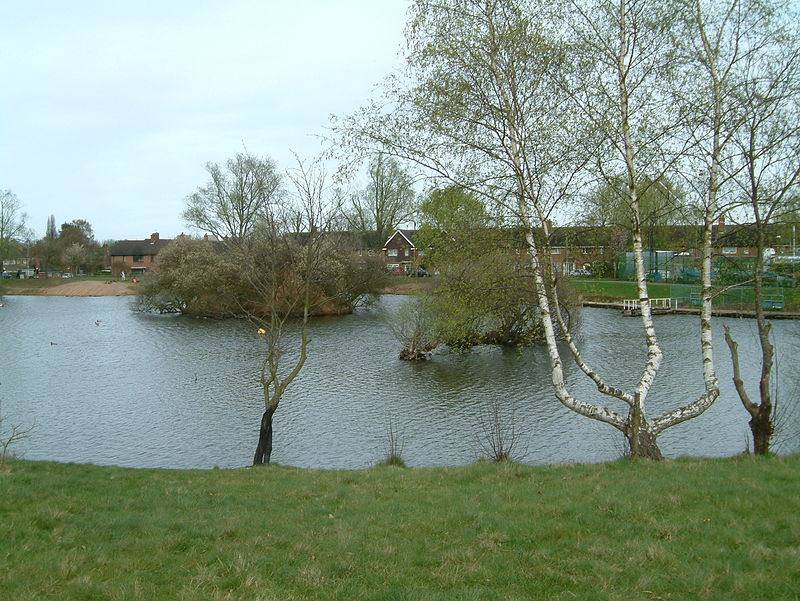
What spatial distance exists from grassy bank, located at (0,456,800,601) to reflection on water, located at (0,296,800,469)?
6.30 m

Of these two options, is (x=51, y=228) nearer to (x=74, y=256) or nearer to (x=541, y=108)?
(x=74, y=256)

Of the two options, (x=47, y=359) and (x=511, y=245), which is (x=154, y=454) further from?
(x=47, y=359)

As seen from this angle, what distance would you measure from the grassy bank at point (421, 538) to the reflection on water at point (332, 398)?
248 inches

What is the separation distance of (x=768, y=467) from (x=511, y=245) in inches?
202

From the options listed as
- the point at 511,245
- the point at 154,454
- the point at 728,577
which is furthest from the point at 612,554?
the point at 154,454

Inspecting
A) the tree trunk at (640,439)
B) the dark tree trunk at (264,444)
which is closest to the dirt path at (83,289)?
the dark tree trunk at (264,444)

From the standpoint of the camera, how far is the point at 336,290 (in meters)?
47.2

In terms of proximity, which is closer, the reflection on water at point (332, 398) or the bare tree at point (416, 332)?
the reflection on water at point (332, 398)

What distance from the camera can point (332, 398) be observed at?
70.7 ft

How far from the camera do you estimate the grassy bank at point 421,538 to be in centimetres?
482

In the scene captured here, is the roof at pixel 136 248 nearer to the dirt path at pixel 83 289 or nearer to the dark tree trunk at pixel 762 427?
the dirt path at pixel 83 289

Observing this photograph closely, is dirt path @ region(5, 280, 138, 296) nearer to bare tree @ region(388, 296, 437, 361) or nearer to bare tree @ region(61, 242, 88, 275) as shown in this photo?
bare tree @ region(61, 242, 88, 275)

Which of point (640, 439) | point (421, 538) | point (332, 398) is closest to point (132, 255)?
point (332, 398)

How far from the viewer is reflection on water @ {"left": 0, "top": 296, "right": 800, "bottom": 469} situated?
51.9 feet
